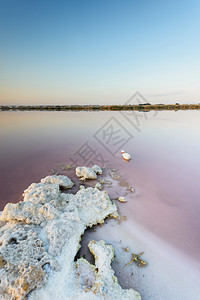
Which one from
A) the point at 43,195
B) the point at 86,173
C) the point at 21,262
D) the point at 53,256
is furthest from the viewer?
the point at 86,173

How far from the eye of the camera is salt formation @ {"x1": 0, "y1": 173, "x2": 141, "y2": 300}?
1871 mm

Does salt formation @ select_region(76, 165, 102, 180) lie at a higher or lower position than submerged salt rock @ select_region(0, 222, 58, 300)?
lower

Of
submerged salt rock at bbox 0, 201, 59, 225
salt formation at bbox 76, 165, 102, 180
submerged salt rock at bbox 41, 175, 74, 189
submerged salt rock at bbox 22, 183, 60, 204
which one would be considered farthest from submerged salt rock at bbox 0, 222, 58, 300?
salt formation at bbox 76, 165, 102, 180

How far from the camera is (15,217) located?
2930 millimetres

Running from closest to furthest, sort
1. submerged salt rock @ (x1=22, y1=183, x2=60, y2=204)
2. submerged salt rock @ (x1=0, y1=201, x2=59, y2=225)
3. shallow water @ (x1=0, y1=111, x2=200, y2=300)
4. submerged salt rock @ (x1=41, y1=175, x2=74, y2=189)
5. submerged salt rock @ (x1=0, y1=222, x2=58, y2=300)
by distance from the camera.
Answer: submerged salt rock @ (x1=0, y1=222, x2=58, y2=300) < shallow water @ (x1=0, y1=111, x2=200, y2=300) < submerged salt rock @ (x1=0, y1=201, x2=59, y2=225) < submerged salt rock @ (x1=22, y1=183, x2=60, y2=204) < submerged salt rock @ (x1=41, y1=175, x2=74, y2=189)

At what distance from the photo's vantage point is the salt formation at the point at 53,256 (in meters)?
1.87

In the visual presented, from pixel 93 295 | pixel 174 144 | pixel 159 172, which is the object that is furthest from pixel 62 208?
pixel 174 144

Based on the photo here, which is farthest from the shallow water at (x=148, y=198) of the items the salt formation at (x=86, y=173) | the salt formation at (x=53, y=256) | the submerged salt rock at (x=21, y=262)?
the submerged salt rock at (x=21, y=262)

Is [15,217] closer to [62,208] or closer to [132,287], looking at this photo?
[62,208]

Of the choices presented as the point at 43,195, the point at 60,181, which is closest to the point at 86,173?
the point at 60,181

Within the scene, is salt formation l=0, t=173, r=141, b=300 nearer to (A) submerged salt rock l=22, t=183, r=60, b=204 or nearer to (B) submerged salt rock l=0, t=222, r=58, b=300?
(B) submerged salt rock l=0, t=222, r=58, b=300

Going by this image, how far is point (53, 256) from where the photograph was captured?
2291 mm

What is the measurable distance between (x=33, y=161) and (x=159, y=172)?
218 inches

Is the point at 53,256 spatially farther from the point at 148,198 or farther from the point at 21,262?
the point at 148,198
